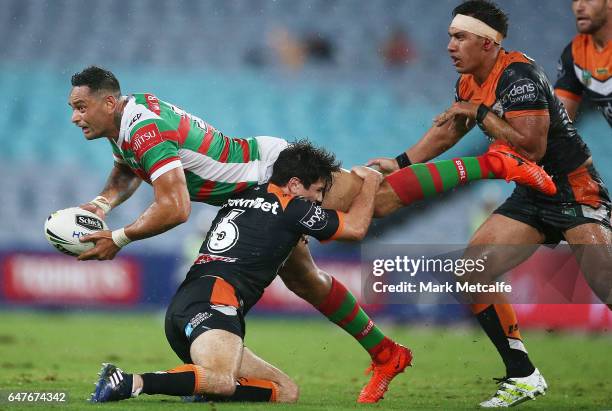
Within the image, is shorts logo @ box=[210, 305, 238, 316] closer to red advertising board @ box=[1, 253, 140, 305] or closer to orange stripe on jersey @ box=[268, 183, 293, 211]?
orange stripe on jersey @ box=[268, 183, 293, 211]

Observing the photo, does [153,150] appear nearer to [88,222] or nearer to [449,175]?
[88,222]

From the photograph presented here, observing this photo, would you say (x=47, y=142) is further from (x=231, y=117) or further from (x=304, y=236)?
(x=304, y=236)

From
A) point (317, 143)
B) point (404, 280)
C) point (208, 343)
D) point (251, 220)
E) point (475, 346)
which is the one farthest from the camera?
point (317, 143)

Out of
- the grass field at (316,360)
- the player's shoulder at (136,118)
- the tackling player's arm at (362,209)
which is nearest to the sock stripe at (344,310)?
the grass field at (316,360)

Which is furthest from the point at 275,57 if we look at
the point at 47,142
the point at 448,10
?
the point at 47,142

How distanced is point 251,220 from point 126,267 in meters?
7.13

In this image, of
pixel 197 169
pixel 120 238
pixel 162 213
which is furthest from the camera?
pixel 197 169

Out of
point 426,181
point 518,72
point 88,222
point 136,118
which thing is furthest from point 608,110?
point 88,222

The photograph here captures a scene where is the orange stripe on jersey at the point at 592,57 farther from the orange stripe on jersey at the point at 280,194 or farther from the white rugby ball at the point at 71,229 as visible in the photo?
the white rugby ball at the point at 71,229

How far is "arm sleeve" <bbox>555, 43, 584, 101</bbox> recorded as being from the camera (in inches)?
253

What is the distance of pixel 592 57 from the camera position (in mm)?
6273

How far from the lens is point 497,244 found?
19.6ft

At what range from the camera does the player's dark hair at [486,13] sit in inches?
232

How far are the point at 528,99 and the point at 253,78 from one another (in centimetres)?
1022
